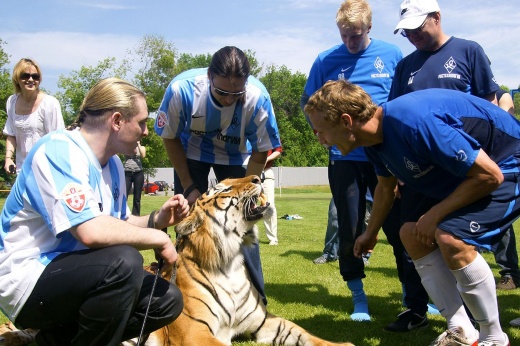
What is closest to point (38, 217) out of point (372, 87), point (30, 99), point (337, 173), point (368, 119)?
point (368, 119)

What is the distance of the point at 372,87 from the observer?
15.5 ft

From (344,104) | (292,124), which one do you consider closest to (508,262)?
(344,104)

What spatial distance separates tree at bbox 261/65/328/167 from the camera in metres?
57.1

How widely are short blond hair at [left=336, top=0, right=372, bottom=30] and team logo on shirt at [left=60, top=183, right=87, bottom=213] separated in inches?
111

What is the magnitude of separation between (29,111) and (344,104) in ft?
13.9

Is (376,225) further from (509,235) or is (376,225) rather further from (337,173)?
(509,235)

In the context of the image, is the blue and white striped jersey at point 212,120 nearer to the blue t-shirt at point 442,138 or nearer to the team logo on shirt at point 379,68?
the team logo on shirt at point 379,68

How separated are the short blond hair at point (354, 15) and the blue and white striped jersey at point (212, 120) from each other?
88 cm

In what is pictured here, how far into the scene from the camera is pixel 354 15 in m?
4.54

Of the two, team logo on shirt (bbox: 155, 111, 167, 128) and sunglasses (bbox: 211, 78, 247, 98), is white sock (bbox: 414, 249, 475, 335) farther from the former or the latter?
team logo on shirt (bbox: 155, 111, 167, 128)

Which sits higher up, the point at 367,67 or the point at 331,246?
the point at 367,67

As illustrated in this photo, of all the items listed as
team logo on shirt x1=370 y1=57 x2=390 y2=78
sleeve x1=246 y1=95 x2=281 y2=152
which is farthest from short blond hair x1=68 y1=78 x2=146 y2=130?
team logo on shirt x1=370 y1=57 x2=390 y2=78

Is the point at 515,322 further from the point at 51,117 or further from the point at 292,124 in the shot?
the point at 292,124

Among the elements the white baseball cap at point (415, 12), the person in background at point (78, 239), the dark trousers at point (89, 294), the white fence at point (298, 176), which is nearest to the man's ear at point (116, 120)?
the person in background at point (78, 239)
